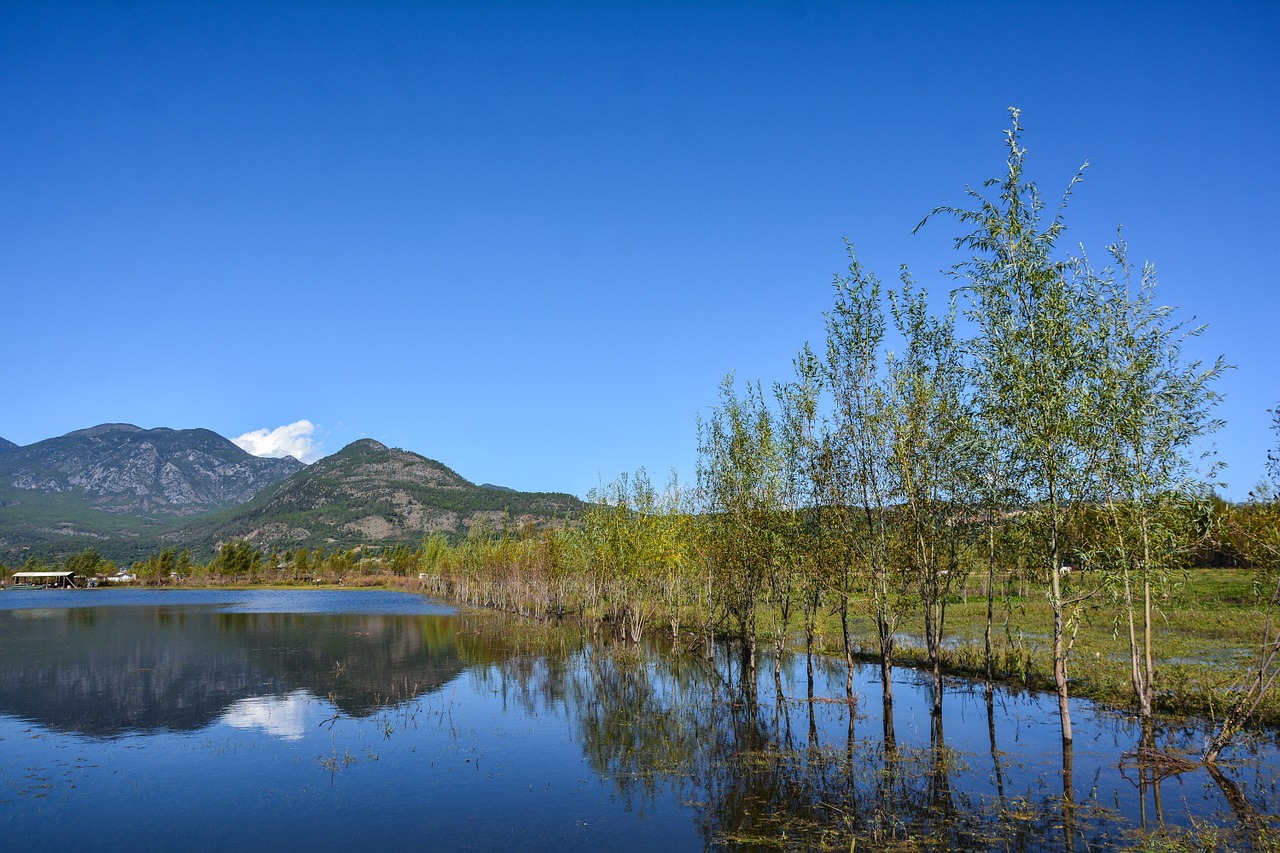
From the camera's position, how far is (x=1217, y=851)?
13609 mm

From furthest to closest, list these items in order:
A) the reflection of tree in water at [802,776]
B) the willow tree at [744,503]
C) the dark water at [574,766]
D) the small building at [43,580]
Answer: the small building at [43,580] < the willow tree at [744,503] < the dark water at [574,766] < the reflection of tree in water at [802,776]

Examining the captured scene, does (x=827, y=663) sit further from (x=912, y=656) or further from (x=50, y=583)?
(x=50, y=583)

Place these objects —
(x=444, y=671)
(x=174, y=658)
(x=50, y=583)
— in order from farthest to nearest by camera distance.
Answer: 1. (x=50, y=583)
2. (x=174, y=658)
3. (x=444, y=671)

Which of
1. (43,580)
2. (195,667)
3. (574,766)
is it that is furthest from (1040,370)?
(43,580)

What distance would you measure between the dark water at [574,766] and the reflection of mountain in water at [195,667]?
0.32 metres

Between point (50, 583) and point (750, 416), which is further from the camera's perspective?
point (50, 583)

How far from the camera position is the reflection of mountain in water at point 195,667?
3023 cm

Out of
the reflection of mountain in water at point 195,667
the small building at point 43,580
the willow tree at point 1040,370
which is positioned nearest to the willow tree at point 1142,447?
the willow tree at point 1040,370

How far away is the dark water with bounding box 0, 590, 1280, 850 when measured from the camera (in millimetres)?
15922

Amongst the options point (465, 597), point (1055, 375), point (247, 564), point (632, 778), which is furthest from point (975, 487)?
point (247, 564)

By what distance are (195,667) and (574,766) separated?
31.8 metres

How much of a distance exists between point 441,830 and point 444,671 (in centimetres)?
2503

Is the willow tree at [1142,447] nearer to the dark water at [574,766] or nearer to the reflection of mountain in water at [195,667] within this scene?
the dark water at [574,766]

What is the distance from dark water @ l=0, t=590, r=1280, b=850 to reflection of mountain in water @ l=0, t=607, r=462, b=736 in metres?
0.32
